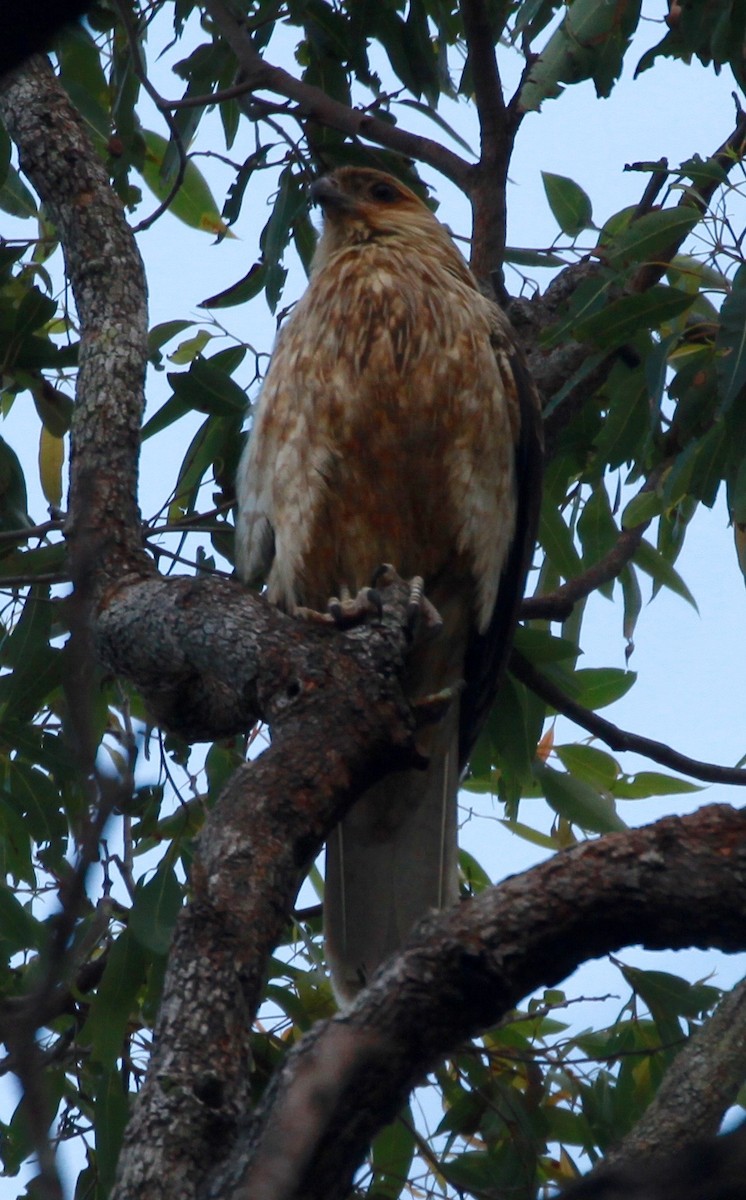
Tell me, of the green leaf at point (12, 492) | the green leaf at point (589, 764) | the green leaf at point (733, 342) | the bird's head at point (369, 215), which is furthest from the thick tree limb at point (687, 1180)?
the bird's head at point (369, 215)

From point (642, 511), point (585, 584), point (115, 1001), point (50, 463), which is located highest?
point (50, 463)

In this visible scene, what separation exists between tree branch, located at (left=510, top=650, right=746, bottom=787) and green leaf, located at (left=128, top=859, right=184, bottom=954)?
96 centimetres

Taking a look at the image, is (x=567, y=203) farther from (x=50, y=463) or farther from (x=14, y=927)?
(x=14, y=927)

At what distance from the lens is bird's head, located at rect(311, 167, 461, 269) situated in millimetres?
4219

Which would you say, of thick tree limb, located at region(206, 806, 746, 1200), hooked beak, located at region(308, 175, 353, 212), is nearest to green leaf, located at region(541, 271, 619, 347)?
hooked beak, located at region(308, 175, 353, 212)

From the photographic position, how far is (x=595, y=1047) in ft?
11.4

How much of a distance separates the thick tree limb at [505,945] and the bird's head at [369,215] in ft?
9.22

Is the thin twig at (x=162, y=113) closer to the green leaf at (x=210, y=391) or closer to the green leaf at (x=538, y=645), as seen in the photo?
the green leaf at (x=210, y=391)

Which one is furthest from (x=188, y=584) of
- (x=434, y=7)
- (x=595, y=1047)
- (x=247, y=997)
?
(x=434, y=7)

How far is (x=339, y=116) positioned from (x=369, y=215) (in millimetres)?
648

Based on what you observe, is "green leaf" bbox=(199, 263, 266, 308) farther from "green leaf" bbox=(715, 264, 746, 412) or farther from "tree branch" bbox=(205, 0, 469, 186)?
"green leaf" bbox=(715, 264, 746, 412)

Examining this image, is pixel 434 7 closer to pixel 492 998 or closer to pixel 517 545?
pixel 517 545

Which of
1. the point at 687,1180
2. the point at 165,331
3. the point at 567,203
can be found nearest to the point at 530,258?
the point at 567,203

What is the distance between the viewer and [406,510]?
359 centimetres
